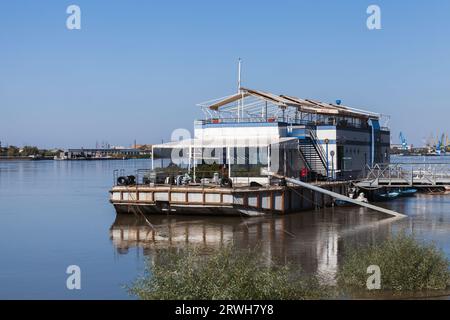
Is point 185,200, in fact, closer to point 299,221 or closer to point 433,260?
point 299,221

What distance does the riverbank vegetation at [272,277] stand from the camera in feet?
42.5

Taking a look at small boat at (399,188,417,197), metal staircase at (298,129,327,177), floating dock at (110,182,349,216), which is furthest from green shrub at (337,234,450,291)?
small boat at (399,188,417,197)

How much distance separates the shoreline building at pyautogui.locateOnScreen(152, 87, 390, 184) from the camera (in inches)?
1471

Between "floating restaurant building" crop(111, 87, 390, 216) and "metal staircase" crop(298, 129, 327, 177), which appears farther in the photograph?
"metal staircase" crop(298, 129, 327, 177)

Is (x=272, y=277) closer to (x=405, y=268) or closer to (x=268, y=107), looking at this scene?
(x=405, y=268)

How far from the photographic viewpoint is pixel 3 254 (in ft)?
81.8

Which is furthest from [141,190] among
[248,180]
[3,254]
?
[3,254]

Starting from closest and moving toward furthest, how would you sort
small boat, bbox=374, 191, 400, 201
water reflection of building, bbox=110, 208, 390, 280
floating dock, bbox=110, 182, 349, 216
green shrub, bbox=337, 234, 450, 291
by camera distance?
green shrub, bbox=337, 234, 450, 291
water reflection of building, bbox=110, 208, 390, 280
floating dock, bbox=110, 182, 349, 216
small boat, bbox=374, 191, 400, 201

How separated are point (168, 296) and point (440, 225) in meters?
22.1

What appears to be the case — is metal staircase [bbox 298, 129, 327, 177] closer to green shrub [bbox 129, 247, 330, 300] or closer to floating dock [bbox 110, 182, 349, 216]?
floating dock [bbox 110, 182, 349, 216]

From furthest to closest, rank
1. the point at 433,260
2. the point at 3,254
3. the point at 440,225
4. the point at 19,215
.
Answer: the point at 19,215 < the point at 440,225 < the point at 3,254 < the point at 433,260

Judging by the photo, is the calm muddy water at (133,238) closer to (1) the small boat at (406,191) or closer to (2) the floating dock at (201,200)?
(2) the floating dock at (201,200)

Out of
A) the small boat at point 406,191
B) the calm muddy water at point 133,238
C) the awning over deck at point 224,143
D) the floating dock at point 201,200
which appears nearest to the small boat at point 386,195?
the small boat at point 406,191

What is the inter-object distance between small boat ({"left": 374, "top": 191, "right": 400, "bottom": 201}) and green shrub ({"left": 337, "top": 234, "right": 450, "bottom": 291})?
2820cm
